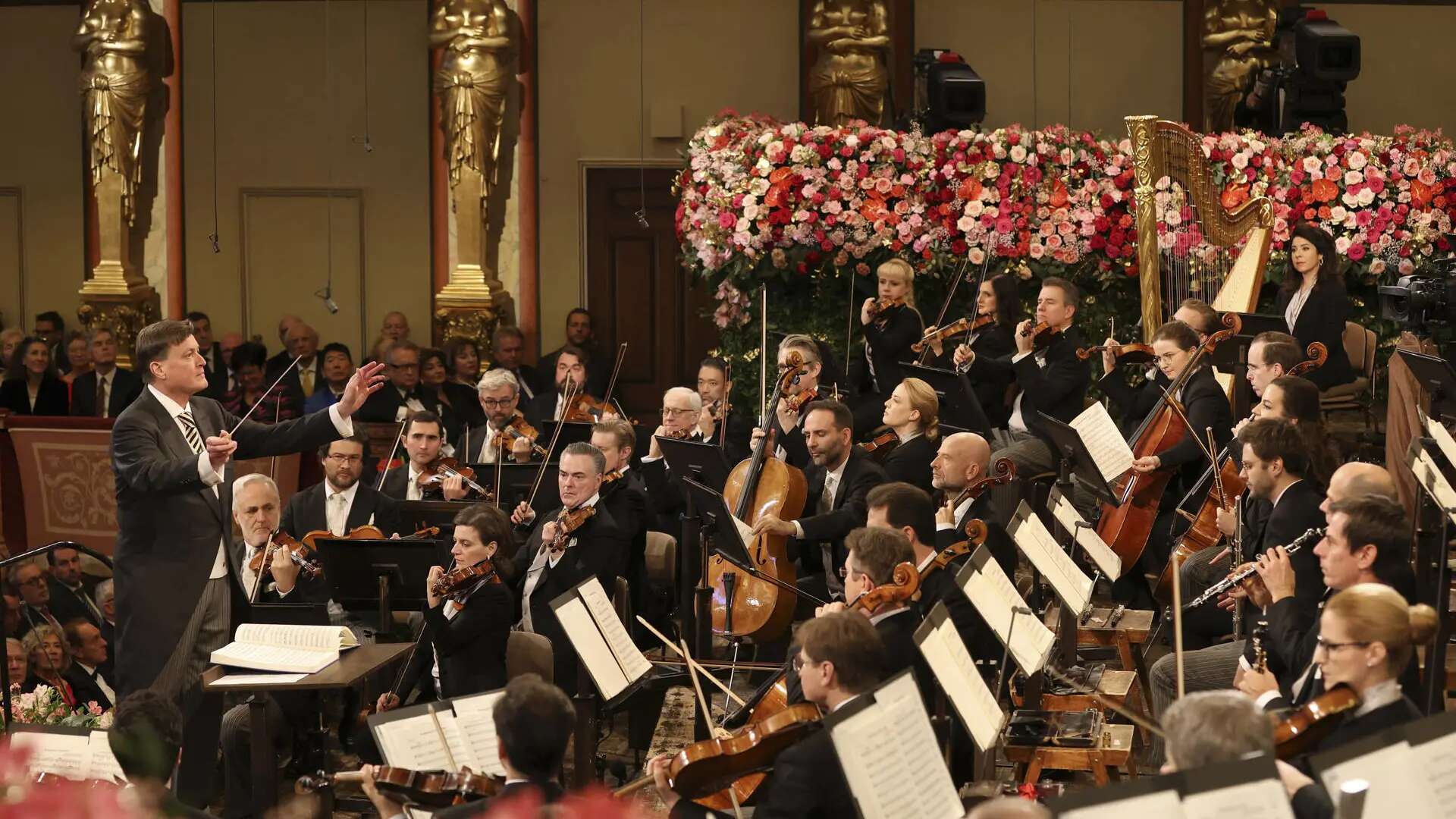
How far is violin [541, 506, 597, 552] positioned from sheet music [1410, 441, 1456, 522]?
2.72m

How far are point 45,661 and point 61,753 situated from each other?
2.34 meters

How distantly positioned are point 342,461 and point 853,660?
3653 mm

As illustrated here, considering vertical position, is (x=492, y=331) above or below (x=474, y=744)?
above

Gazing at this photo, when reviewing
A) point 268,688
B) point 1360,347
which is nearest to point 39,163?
point 268,688

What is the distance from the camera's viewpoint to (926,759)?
3479 mm

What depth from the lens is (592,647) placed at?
4805 millimetres

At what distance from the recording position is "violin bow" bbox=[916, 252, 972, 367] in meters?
7.74

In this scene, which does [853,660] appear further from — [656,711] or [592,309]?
[592,309]

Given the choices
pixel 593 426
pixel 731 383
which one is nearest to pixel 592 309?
pixel 731 383

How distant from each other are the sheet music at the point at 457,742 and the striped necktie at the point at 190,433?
194 cm

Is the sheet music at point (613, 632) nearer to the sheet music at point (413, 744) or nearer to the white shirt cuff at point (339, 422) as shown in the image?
the sheet music at point (413, 744)

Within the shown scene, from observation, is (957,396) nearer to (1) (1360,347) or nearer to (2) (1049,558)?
(2) (1049,558)

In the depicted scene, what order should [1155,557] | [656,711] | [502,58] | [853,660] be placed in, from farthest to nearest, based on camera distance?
[502,58], [1155,557], [656,711], [853,660]

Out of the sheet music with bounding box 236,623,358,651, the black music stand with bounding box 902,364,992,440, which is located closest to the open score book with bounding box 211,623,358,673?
the sheet music with bounding box 236,623,358,651
